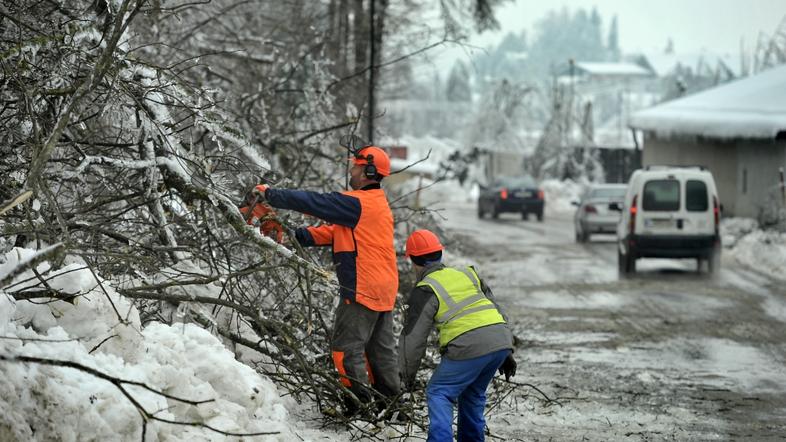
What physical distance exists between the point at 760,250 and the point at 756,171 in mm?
10622

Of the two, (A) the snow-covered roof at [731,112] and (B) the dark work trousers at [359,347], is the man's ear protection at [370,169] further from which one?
(A) the snow-covered roof at [731,112]

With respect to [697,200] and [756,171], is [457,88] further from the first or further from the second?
[697,200]

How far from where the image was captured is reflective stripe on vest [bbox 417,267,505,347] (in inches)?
255

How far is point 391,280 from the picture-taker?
24.4 feet

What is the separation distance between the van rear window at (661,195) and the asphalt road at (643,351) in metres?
1.16

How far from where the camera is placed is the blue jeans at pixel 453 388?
6.34 m

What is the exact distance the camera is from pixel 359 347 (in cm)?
730

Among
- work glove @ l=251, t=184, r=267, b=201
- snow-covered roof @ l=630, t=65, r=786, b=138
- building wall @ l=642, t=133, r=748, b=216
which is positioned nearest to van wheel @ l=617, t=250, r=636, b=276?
snow-covered roof @ l=630, t=65, r=786, b=138

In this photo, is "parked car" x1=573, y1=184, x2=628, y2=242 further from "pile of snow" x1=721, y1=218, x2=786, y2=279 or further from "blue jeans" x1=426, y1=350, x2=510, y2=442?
"blue jeans" x1=426, y1=350, x2=510, y2=442

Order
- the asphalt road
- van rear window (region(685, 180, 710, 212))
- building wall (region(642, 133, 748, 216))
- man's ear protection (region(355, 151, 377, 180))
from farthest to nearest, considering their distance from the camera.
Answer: building wall (region(642, 133, 748, 216)) → van rear window (region(685, 180, 710, 212)) → the asphalt road → man's ear protection (region(355, 151, 377, 180))

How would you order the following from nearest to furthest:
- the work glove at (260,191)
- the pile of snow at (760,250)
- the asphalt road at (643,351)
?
the work glove at (260,191) < the asphalt road at (643,351) < the pile of snow at (760,250)

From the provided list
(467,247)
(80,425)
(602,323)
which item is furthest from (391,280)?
(467,247)

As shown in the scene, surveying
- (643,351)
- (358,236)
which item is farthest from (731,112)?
(358,236)

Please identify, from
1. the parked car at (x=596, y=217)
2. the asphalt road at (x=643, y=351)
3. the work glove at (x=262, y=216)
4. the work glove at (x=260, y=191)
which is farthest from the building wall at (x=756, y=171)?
the work glove at (x=260, y=191)
